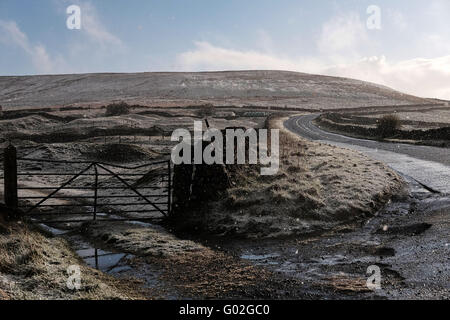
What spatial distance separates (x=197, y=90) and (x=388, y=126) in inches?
4704

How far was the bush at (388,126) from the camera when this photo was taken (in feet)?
147

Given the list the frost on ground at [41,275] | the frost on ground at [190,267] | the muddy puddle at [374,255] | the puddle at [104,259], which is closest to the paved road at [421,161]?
the muddy puddle at [374,255]

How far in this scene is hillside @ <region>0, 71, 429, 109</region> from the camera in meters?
138

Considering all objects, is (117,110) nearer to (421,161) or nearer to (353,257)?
(421,161)

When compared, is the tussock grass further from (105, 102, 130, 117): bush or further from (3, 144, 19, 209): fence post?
(105, 102, 130, 117): bush

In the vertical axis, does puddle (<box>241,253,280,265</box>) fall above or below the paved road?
below

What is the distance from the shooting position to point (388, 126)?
4538cm

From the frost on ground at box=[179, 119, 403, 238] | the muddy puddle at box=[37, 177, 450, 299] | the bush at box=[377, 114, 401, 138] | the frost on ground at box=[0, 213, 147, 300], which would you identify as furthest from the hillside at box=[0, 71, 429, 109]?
the frost on ground at box=[0, 213, 147, 300]

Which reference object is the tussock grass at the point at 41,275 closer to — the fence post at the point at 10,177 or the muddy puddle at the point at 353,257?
the muddy puddle at the point at 353,257

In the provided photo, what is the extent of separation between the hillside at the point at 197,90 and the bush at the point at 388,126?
80.5 m

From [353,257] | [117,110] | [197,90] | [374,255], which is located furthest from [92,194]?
[197,90]

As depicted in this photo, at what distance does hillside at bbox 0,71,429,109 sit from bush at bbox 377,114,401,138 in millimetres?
80479
